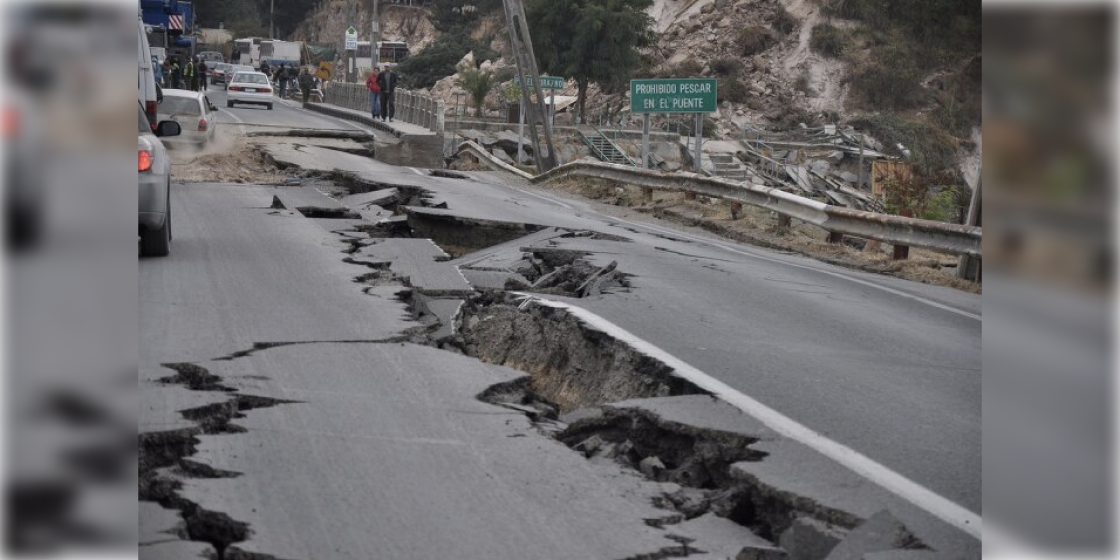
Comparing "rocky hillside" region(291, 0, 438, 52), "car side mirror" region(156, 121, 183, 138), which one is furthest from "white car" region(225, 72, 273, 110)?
"rocky hillside" region(291, 0, 438, 52)

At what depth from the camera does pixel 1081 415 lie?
0.90 meters

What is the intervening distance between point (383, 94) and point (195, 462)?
3464 cm

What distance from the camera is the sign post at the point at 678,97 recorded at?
2304 centimetres

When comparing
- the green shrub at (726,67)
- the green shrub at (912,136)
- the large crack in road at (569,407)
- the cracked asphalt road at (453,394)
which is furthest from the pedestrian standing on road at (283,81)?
the large crack in road at (569,407)

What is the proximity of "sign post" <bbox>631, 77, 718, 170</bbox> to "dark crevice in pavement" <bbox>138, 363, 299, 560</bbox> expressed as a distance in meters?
17.2

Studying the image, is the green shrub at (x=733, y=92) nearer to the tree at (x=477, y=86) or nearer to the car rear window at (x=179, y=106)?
the tree at (x=477, y=86)

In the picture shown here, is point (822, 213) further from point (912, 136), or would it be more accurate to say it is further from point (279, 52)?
point (279, 52)

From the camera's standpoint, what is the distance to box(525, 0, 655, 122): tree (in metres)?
57.6

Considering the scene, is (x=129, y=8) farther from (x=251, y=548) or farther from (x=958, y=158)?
(x=958, y=158)

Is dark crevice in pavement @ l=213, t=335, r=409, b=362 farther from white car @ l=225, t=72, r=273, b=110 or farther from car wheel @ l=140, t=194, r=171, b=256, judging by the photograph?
white car @ l=225, t=72, r=273, b=110

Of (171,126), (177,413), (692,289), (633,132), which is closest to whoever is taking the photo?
(177,413)

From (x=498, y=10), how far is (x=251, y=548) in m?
91.2

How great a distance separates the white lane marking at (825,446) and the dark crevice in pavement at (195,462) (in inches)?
87.4

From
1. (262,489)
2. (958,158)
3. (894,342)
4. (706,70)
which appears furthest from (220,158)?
(706,70)
